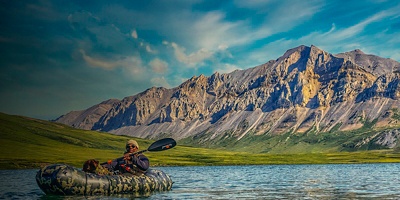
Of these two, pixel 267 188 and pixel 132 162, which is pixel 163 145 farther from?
pixel 267 188

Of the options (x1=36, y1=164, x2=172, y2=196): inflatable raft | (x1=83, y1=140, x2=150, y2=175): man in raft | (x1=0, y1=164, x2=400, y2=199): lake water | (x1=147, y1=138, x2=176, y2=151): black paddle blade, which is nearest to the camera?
(x1=36, y1=164, x2=172, y2=196): inflatable raft

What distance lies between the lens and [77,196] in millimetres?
36844

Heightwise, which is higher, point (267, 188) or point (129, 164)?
point (129, 164)

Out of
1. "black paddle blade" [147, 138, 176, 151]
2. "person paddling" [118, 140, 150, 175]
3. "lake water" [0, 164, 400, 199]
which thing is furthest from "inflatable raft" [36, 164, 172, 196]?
"black paddle blade" [147, 138, 176, 151]

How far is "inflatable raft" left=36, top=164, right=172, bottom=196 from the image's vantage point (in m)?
36.2

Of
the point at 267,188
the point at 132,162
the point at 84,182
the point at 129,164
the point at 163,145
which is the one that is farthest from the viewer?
the point at 267,188

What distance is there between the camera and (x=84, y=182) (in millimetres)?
36969

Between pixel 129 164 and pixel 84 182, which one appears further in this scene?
pixel 129 164

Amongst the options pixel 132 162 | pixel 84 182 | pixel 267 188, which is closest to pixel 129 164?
pixel 132 162

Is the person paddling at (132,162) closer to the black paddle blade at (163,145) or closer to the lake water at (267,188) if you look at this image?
the lake water at (267,188)

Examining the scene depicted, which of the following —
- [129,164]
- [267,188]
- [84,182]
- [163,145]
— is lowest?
[267,188]

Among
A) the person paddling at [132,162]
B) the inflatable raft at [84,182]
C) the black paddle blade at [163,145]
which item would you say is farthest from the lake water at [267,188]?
the black paddle blade at [163,145]

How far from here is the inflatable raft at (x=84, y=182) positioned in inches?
1423

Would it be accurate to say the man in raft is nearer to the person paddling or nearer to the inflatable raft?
the person paddling
